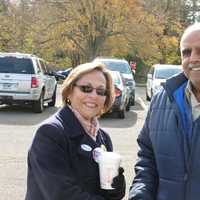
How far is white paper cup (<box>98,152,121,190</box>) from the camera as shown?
2984 millimetres

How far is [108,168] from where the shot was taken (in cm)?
299

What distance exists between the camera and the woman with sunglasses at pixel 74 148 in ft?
9.59

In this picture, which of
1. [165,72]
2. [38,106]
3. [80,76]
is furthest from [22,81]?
[80,76]

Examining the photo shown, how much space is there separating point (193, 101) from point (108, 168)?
1.91 ft

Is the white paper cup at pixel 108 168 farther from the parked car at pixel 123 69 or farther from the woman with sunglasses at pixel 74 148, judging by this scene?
the parked car at pixel 123 69

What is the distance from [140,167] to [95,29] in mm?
41006

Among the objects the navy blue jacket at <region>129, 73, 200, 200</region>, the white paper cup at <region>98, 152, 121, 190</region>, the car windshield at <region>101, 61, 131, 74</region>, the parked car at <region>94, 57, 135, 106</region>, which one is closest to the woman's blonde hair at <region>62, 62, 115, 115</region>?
the navy blue jacket at <region>129, 73, 200, 200</region>

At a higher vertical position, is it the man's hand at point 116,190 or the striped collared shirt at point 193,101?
the striped collared shirt at point 193,101

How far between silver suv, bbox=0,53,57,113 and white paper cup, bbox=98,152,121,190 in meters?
14.0

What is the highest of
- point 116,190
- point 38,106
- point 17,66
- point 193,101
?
point 193,101

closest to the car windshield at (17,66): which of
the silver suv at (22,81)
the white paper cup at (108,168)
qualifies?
the silver suv at (22,81)

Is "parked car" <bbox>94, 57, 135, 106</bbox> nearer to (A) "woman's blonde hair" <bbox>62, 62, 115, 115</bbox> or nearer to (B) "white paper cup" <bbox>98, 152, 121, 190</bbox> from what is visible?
(A) "woman's blonde hair" <bbox>62, 62, 115, 115</bbox>

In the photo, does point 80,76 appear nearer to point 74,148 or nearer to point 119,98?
point 74,148

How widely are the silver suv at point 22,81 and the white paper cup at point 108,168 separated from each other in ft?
45.9
